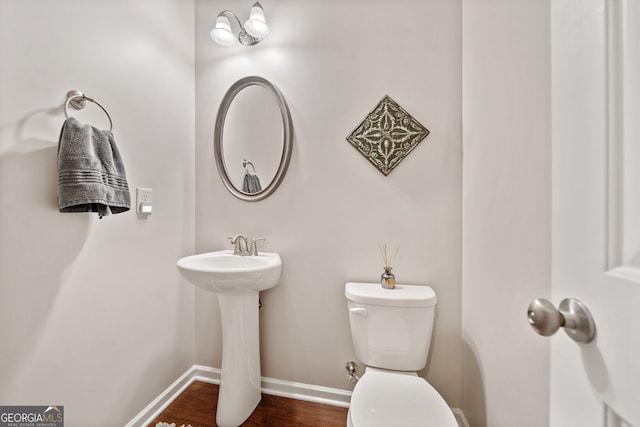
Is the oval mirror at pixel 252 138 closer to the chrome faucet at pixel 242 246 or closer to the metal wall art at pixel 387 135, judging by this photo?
the chrome faucet at pixel 242 246

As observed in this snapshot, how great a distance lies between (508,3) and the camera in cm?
80

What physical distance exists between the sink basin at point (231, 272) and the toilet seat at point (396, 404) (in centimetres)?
60

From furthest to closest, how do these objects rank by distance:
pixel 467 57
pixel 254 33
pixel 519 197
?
pixel 254 33, pixel 467 57, pixel 519 197

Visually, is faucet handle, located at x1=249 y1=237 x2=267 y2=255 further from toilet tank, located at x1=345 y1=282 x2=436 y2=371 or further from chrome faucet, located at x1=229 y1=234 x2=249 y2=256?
toilet tank, located at x1=345 y1=282 x2=436 y2=371

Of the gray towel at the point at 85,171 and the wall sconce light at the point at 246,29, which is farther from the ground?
the wall sconce light at the point at 246,29

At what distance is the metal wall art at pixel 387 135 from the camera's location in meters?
1.32

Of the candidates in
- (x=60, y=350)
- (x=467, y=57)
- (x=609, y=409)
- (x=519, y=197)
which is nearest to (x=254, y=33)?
(x=467, y=57)

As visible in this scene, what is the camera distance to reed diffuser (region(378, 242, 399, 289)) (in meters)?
1.23

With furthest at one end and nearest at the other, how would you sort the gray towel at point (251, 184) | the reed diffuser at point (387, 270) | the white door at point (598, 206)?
the gray towel at point (251, 184), the reed diffuser at point (387, 270), the white door at point (598, 206)

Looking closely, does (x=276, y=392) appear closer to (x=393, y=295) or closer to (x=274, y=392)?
(x=274, y=392)

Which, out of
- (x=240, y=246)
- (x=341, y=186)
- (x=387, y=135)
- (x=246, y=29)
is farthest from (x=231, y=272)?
(x=246, y=29)

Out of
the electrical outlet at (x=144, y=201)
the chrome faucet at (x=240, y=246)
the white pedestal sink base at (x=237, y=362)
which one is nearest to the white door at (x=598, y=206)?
the white pedestal sink base at (x=237, y=362)

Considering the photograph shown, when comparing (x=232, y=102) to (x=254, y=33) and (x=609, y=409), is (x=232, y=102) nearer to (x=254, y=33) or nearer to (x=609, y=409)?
(x=254, y=33)

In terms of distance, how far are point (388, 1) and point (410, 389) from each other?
180 centimetres
